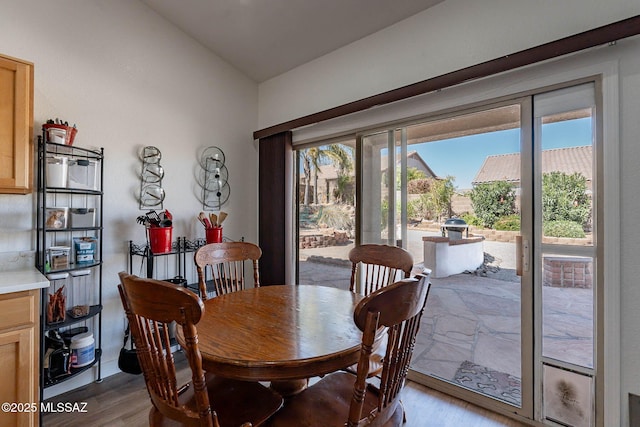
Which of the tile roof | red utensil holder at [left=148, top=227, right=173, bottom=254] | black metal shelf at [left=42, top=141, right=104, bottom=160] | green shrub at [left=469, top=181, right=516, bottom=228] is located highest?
black metal shelf at [left=42, top=141, right=104, bottom=160]

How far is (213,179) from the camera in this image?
3199 mm

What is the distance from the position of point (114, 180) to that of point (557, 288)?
3.24 metres

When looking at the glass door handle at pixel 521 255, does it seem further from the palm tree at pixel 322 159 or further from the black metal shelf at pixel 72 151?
the black metal shelf at pixel 72 151

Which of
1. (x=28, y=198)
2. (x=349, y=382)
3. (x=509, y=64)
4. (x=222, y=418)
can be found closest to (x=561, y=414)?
(x=349, y=382)

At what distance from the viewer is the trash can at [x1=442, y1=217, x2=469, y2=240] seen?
2215 millimetres

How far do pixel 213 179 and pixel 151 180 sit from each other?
0.61m

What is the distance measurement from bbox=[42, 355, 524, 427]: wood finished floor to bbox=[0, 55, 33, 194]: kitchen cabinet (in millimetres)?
1460

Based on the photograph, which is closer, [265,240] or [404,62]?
[404,62]

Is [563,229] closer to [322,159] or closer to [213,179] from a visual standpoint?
[322,159]

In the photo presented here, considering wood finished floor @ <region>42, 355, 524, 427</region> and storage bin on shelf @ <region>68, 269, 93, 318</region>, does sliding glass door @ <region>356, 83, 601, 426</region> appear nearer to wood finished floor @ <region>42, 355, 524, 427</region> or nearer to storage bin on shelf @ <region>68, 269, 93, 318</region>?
wood finished floor @ <region>42, 355, 524, 427</region>

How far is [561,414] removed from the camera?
176cm

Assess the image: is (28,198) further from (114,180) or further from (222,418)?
(222,418)

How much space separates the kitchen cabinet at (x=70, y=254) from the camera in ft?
6.61

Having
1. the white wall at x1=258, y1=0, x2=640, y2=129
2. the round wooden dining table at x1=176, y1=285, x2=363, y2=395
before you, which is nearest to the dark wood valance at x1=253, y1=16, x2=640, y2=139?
the white wall at x1=258, y1=0, x2=640, y2=129
